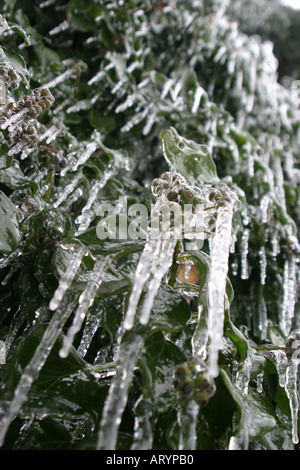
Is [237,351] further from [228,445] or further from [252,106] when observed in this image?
[252,106]

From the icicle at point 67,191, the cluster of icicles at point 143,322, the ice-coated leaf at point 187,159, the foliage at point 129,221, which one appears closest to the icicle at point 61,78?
the foliage at point 129,221

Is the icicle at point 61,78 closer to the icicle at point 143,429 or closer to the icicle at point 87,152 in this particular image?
the icicle at point 87,152

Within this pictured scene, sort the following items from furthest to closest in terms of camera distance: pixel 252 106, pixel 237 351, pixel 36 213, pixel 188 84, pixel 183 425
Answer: pixel 252 106
pixel 188 84
pixel 36 213
pixel 237 351
pixel 183 425

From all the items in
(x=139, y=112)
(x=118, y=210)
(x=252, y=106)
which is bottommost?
(x=118, y=210)

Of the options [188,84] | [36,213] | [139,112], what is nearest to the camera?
[36,213]

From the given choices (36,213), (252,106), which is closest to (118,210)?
(36,213)

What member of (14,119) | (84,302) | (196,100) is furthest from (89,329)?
(196,100)

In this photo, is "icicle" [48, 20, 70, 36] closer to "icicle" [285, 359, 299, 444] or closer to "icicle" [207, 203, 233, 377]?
"icicle" [207, 203, 233, 377]
